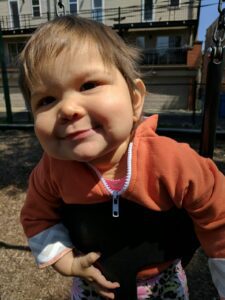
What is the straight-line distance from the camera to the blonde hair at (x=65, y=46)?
822 mm

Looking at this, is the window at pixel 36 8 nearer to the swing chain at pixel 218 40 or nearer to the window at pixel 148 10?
the window at pixel 148 10

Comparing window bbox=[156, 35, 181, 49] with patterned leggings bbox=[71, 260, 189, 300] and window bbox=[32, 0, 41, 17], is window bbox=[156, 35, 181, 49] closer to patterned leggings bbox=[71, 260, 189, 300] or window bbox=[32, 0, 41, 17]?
window bbox=[32, 0, 41, 17]

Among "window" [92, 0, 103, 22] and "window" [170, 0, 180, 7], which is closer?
"window" [170, 0, 180, 7]

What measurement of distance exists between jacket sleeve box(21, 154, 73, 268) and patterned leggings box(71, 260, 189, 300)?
21 centimetres

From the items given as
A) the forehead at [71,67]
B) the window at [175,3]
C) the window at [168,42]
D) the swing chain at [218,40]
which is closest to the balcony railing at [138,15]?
the window at [175,3]

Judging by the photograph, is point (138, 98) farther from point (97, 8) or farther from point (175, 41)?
point (97, 8)

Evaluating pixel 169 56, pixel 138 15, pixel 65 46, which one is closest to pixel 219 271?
pixel 65 46

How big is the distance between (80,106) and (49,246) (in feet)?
1.56

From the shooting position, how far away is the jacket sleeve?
40.0 inches

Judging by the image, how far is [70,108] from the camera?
2.56ft

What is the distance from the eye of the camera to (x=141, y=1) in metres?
18.2

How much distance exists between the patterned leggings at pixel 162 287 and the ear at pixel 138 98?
0.51 m

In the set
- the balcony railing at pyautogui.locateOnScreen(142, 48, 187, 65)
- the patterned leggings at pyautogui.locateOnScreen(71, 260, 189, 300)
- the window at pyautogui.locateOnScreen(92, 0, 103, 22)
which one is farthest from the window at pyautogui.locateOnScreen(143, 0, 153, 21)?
the patterned leggings at pyautogui.locateOnScreen(71, 260, 189, 300)

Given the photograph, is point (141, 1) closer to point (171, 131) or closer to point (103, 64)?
point (171, 131)
